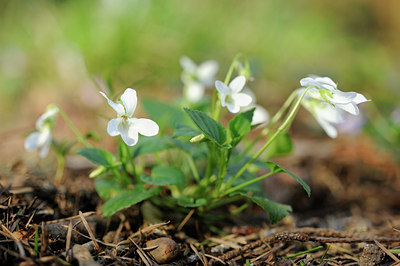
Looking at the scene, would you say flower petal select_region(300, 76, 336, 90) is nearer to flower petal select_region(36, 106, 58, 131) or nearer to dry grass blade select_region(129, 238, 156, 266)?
dry grass blade select_region(129, 238, 156, 266)

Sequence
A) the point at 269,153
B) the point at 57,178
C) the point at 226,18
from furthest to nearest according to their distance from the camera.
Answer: the point at 226,18
the point at 57,178
the point at 269,153

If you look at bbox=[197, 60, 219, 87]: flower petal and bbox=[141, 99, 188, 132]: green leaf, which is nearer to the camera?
bbox=[141, 99, 188, 132]: green leaf

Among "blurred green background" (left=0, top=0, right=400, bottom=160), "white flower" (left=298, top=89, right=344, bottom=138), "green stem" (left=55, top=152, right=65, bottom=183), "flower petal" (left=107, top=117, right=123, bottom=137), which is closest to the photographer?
"flower petal" (left=107, top=117, right=123, bottom=137)

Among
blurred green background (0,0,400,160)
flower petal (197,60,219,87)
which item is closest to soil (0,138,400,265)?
flower petal (197,60,219,87)

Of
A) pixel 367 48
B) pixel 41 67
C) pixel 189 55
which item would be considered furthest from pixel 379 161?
pixel 367 48

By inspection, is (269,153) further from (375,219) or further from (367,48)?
(367,48)

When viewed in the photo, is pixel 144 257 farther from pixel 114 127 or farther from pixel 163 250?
pixel 114 127
